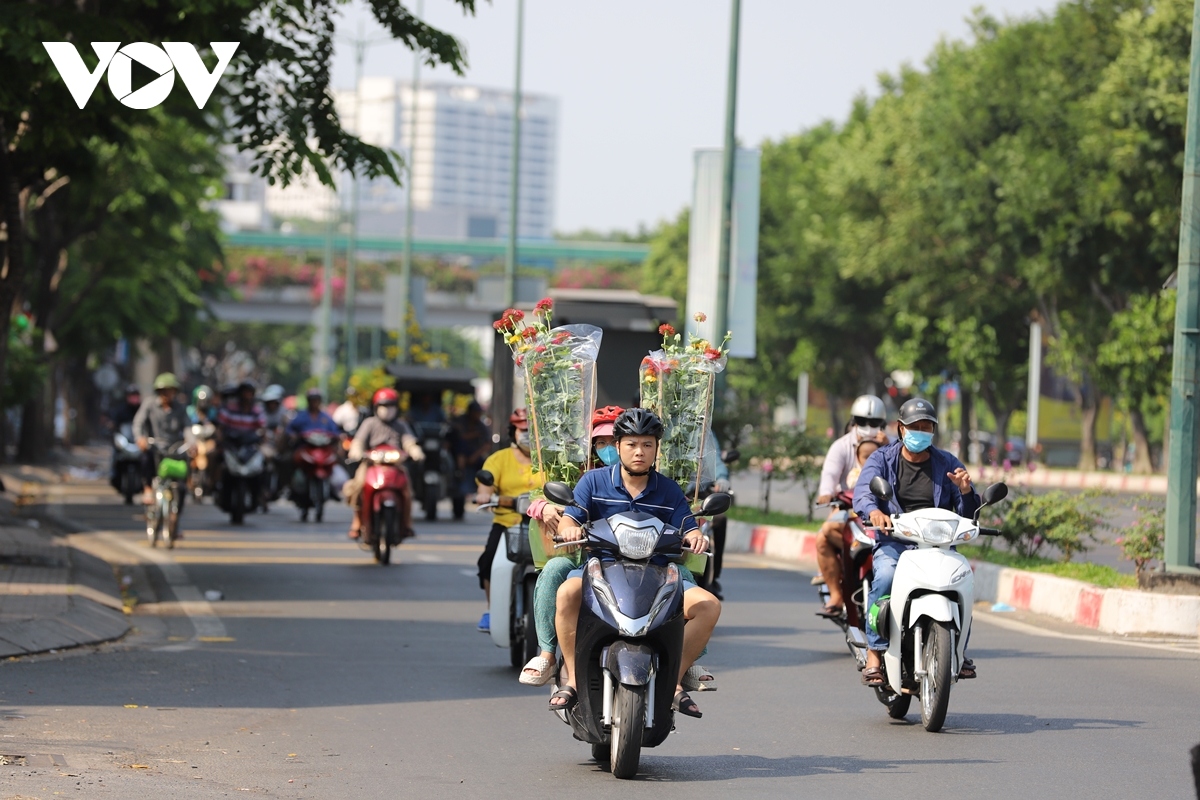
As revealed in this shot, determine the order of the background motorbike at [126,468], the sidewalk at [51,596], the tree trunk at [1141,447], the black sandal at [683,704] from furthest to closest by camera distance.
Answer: the tree trunk at [1141,447], the background motorbike at [126,468], the sidewalk at [51,596], the black sandal at [683,704]

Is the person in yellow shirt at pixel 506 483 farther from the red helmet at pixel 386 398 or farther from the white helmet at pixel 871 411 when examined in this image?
the red helmet at pixel 386 398

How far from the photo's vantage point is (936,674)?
8906mm

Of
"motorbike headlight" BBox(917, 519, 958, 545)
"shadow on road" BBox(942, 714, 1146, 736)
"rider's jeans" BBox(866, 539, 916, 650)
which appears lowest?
"shadow on road" BBox(942, 714, 1146, 736)

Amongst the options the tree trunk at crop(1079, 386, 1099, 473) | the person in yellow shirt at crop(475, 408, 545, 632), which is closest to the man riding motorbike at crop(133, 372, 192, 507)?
the person in yellow shirt at crop(475, 408, 545, 632)

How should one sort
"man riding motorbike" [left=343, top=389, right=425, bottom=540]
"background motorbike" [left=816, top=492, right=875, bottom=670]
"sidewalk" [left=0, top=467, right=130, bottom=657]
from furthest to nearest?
1. "man riding motorbike" [left=343, top=389, right=425, bottom=540]
2. "sidewalk" [left=0, top=467, right=130, bottom=657]
3. "background motorbike" [left=816, top=492, right=875, bottom=670]

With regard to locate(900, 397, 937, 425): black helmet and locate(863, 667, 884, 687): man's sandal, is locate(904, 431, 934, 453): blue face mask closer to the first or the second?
locate(900, 397, 937, 425): black helmet

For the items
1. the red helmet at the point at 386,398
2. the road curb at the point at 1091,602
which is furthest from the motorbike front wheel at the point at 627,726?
the red helmet at the point at 386,398

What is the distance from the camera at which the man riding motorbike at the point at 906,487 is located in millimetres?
9594

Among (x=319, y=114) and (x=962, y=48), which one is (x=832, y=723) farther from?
(x=962, y=48)

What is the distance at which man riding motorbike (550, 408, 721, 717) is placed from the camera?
7.67 m

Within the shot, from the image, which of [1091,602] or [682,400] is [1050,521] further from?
[682,400]

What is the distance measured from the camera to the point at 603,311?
1083 inches

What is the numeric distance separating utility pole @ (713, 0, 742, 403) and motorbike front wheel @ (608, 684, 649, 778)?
18.5m

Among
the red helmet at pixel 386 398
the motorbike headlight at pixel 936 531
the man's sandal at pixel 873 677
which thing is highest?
→ the red helmet at pixel 386 398
